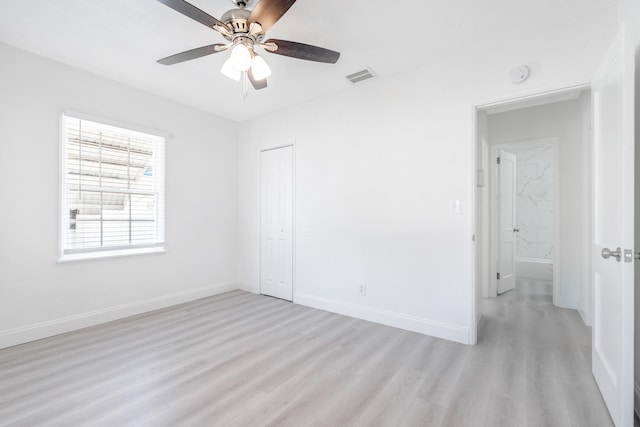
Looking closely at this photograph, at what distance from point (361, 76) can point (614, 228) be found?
2.55m

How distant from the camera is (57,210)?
3020 mm

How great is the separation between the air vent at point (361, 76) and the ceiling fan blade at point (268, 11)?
1505 mm

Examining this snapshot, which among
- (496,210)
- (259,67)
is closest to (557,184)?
(496,210)

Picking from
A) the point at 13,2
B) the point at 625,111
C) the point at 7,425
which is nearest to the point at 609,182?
the point at 625,111

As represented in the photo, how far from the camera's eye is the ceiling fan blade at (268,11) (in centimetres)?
168

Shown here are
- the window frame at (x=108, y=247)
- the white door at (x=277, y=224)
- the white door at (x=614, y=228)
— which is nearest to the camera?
the white door at (x=614, y=228)

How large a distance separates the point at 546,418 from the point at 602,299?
84 cm

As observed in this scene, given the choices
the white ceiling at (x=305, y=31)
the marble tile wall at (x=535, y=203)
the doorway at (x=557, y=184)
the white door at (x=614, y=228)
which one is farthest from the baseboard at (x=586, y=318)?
the marble tile wall at (x=535, y=203)

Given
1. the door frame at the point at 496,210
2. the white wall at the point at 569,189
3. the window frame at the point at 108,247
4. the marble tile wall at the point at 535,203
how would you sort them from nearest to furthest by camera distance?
the window frame at the point at 108,247 < the white wall at the point at 569,189 < the door frame at the point at 496,210 < the marble tile wall at the point at 535,203

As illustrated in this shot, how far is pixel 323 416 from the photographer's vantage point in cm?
178

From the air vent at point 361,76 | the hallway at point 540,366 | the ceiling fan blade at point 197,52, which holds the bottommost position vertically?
the hallway at point 540,366

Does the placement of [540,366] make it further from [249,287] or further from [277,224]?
[249,287]

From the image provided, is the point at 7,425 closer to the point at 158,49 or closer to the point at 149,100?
the point at 158,49

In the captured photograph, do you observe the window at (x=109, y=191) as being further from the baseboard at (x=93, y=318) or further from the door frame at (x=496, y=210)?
the door frame at (x=496, y=210)
